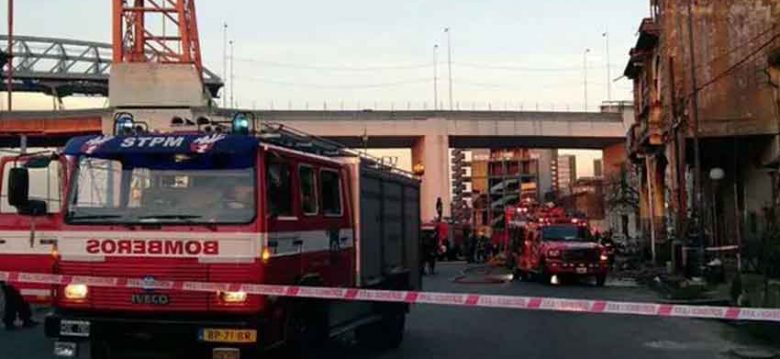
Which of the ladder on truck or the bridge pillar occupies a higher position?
the bridge pillar

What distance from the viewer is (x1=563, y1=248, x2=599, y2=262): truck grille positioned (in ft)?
98.0

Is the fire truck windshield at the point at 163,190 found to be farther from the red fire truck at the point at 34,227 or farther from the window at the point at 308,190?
the window at the point at 308,190

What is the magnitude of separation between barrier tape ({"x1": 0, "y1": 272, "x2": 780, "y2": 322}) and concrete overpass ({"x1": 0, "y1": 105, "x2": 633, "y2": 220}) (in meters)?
60.6

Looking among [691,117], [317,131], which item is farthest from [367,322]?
[317,131]

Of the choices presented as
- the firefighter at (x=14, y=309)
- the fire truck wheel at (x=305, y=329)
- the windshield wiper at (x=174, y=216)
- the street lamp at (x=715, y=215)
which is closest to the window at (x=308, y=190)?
the fire truck wheel at (x=305, y=329)

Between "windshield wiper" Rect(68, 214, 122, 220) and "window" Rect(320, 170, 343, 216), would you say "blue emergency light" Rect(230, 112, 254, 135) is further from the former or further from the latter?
"windshield wiper" Rect(68, 214, 122, 220)

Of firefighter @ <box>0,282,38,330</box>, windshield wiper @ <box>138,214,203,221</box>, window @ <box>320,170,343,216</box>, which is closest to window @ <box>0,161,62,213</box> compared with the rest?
windshield wiper @ <box>138,214,203,221</box>

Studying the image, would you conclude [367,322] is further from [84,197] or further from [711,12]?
[711,12]

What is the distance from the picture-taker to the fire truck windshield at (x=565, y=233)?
3162 cm

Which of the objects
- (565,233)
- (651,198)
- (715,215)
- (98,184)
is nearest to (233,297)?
(98,184)

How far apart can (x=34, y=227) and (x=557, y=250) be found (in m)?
20.4

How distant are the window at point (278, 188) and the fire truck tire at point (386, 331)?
4.10m

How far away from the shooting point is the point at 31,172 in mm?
11062

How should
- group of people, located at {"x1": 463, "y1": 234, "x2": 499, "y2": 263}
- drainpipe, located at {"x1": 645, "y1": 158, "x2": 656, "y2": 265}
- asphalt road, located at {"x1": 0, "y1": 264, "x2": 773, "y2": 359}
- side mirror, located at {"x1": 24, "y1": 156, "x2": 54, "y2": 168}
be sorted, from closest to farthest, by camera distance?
side mirror, located at {"x1": 24, "y1": 156, "x2": 54, "y2": 168} → asphalt road, located at {"x1": 0, "y1": 264, "x2": 773, "y2": 359} → drainpipe, located at {"x1": 645, "y1": 158, "x2": 656, "y2": 265} → group of people, located at {"x1": 463, "y1": 234, "x2": 499, "y2": 263}
